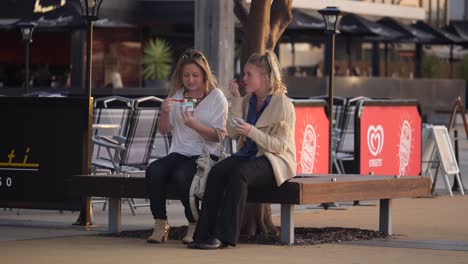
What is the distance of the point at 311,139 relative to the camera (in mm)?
16781

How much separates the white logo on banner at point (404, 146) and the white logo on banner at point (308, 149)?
6.85 ft

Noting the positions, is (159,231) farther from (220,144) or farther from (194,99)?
Answer: (194,99)

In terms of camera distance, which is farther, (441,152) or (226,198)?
(441,152)

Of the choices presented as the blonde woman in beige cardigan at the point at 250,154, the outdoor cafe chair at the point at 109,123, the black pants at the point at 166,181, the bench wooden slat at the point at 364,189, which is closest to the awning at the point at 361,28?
the outdoor cafe chair at the point at 109,123

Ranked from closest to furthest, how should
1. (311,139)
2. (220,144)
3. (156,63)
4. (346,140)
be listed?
(220,144)
(311,139)
(346,140)
(156,63)

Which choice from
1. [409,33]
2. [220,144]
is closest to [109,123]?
[220,144]

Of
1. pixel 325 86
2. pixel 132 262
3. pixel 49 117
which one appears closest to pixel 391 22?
pixel 325 86

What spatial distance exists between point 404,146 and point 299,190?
276 inches

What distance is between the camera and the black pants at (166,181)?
11.9m

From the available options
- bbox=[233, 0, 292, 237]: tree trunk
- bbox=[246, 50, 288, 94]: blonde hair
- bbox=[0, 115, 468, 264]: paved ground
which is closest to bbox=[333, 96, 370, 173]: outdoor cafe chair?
bbox=[0, 115, 468, 264]: paved ground

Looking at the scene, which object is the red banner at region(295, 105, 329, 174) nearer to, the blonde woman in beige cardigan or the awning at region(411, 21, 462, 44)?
the blonde woman in beige cardigan

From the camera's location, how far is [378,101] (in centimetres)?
1808

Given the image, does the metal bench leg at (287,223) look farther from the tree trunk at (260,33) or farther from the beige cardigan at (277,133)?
the tree trunk at (260,33)

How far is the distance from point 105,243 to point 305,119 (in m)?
4.99
